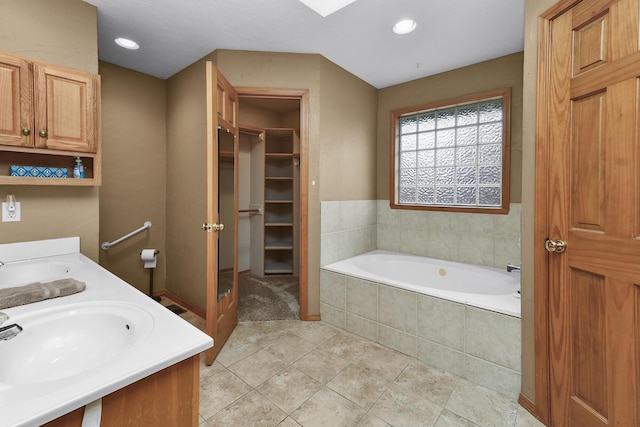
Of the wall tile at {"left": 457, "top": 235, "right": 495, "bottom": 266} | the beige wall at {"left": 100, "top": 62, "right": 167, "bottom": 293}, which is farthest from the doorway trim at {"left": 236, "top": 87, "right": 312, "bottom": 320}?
the wall tile at {"left": 457, "top": 235, "right": 495, "bottom": 266}

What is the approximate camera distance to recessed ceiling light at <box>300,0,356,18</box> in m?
1.94

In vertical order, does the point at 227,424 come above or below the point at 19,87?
below

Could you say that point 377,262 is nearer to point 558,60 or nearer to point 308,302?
point 308,302

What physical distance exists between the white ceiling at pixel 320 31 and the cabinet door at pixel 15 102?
2.48 feet

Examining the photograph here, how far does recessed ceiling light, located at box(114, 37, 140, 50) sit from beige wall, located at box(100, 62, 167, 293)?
47cm

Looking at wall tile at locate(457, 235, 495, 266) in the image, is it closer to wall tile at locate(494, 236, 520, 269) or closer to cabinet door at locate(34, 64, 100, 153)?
wall tile at locate(494, 236, 520, 269)

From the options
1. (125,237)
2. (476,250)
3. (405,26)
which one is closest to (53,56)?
(125,237)

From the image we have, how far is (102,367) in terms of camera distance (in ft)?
2.15

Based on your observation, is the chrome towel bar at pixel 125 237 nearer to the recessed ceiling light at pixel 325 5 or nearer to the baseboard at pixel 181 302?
the baseboard at pixel 181 302

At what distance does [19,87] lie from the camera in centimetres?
155

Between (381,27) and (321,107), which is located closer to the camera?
(381,27)

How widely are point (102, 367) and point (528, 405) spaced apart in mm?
2020

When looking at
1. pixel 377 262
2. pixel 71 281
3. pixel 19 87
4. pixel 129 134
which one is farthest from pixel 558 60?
pixel 129 134

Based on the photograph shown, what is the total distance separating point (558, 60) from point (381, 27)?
1.27 meters
